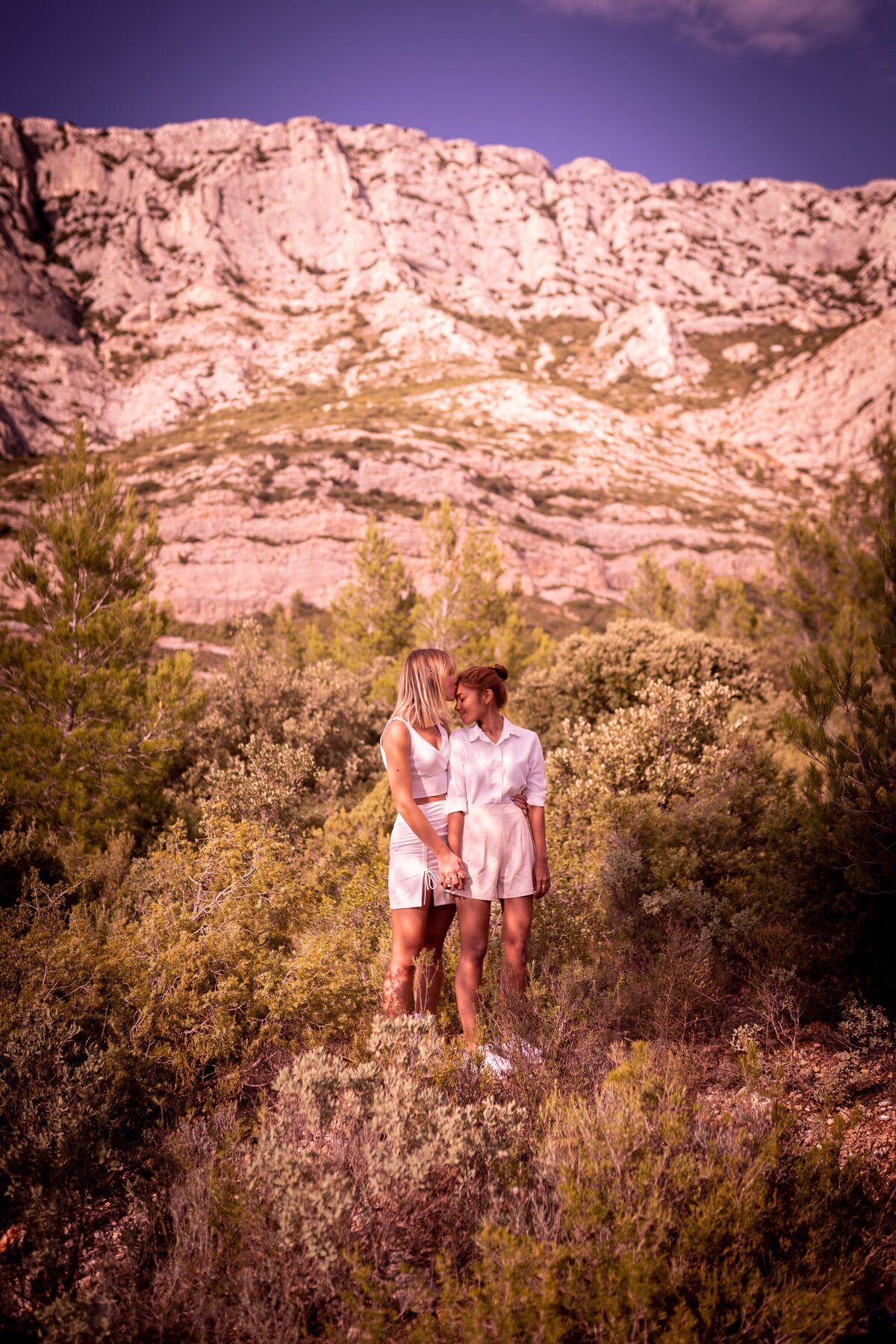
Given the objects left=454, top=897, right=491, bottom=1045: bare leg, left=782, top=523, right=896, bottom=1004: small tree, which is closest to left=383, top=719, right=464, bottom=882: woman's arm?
left=454, top=897, right=491, bottom=1045: bare leg

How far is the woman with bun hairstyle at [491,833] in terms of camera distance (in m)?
3.88

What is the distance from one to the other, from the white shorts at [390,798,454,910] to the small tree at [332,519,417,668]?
1931cm

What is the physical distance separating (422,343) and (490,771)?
120315 millimetres

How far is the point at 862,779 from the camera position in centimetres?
464

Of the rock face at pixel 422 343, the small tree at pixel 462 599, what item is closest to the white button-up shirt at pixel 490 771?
the small tree at pixel 462 599

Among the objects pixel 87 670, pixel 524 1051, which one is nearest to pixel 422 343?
pixel 87 670

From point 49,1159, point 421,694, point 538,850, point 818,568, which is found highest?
point 818,568

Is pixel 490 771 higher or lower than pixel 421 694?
lower

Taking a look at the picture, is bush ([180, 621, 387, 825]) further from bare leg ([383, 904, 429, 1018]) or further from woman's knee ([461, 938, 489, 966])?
woman's knee ([461, 938, 489, 966])

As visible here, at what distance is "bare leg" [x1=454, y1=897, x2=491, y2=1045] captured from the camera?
3.84 metres

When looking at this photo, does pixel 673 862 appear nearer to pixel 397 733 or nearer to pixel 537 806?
pixel 537 806

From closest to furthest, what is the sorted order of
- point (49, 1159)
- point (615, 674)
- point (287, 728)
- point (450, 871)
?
point (49, 1159) → point (450, 871) → point (287, 728) → point (615, 674)

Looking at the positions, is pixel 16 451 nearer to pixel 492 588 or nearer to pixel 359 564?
pixel 359 564

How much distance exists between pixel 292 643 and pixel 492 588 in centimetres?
1179
